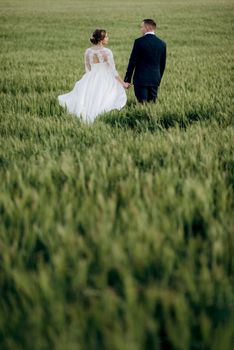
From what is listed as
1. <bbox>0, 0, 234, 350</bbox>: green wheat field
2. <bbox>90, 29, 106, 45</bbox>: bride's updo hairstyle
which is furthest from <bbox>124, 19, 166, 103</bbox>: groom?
<bbox>0, 0, 234, 350</bbox>: green wheat field

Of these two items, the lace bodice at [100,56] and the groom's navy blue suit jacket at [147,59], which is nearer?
the groom's navy blue suit jacket at [147,59]

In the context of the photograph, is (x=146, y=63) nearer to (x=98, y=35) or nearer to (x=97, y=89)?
(x=98, y=35)

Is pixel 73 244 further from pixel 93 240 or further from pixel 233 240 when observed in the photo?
pixel 233 240

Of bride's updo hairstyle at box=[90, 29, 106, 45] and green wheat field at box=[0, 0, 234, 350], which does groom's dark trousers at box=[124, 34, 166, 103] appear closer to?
bride's updo hairstyle at box=[90, 29, 106, 45]

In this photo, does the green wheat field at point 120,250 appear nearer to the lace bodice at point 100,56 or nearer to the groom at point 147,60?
the groom at point 147,60

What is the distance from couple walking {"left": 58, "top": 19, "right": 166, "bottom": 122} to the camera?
5.60 meters

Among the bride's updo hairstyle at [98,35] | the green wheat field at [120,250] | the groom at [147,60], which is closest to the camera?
the green wheat field at [120,250]

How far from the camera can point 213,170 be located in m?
2.54

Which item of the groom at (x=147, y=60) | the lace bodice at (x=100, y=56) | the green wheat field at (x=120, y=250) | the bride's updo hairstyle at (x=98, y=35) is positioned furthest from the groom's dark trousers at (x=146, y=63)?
the green wheat field at (x=120, y=250)

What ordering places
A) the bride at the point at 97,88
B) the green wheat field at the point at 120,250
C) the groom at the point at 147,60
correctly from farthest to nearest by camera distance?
the bride at the point at 97,88
the groom at the point at 147,60
the green wheat field at the point at 120,250

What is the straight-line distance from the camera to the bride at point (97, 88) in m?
6.15

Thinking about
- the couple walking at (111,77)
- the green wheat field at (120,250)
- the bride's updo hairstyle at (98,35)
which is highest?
the bride's updo hairstyle at (98,35)

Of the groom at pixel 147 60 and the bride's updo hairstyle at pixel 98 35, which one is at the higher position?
the bride's updo hairstyle at pixel 98 35

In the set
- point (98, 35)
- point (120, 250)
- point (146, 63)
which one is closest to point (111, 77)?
point (98, 35)
